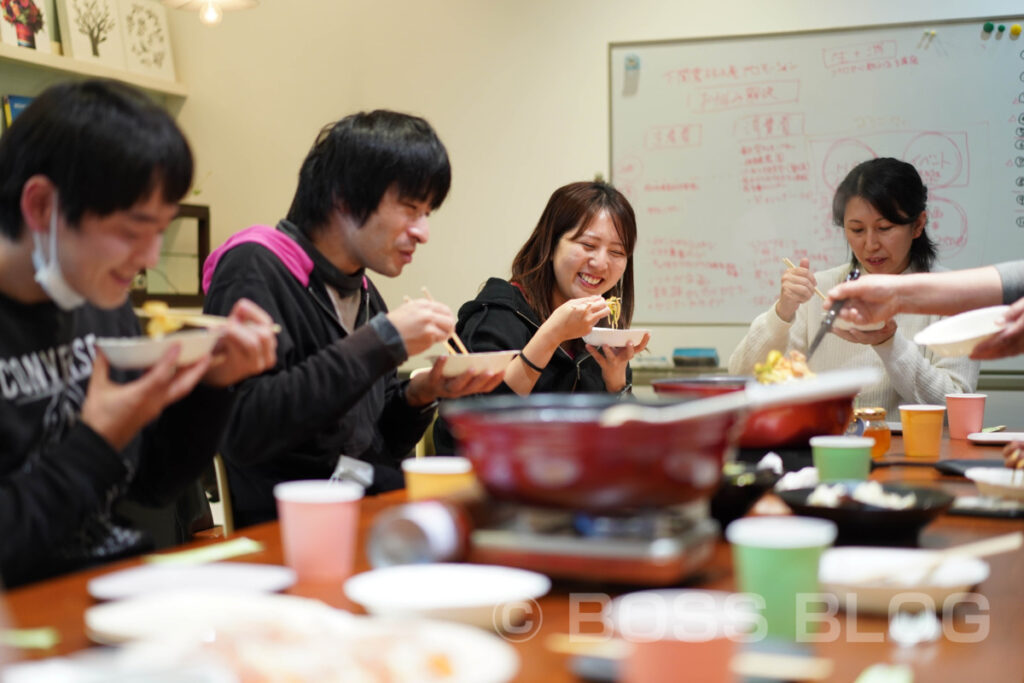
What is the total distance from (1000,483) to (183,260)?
154 inches

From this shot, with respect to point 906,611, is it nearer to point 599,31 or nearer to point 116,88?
point 116,88

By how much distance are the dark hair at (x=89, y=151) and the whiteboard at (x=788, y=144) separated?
303 cm

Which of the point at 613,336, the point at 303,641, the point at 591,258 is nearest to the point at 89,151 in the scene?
the point at 303,641

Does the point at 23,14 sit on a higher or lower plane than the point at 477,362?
higher

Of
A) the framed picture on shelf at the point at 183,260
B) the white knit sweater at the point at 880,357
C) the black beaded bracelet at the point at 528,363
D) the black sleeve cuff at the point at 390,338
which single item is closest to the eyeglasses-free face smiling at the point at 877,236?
the white knit sweater at the point at 880,357

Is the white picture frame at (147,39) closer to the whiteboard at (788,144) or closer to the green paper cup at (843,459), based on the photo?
the whiteboard at (788,144)

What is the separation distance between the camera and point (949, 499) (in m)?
1.08

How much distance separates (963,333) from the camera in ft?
5.09

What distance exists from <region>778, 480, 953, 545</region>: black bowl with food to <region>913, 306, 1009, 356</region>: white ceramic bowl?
0.45m

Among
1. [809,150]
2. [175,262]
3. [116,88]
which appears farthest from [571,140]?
[116,88]

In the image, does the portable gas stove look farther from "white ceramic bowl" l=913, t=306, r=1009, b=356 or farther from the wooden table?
"white ceramic bowl" l=913, t=306, r=1009, b=356

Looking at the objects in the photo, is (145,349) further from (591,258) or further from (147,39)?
(147,39)

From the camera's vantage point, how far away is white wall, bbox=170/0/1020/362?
4086 mm

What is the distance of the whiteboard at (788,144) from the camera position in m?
3.81
